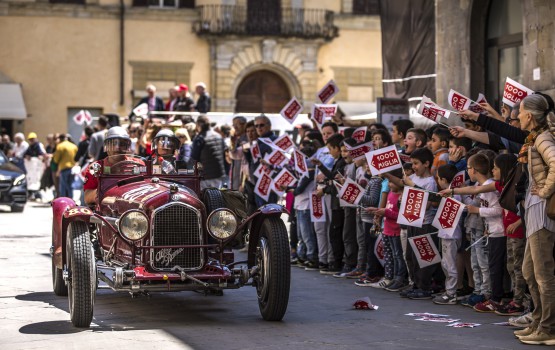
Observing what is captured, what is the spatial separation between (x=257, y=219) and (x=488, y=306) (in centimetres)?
226

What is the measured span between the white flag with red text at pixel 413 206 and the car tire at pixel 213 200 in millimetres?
1804

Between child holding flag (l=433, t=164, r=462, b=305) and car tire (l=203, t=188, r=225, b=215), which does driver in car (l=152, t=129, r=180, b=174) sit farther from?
child holding flag (l=433, t=164, r=462, b=305)

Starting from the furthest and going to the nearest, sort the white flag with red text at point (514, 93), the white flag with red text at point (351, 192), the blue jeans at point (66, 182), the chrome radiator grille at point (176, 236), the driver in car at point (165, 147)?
the blue jeans at point (66, 182), the white flag with red text at point (351, 192), the driver in car at point (165, 147), the white flag with red text at point (514, 93), the chrome radiator grille at point (176, 236)

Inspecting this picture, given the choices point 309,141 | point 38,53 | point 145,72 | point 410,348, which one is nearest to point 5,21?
point 38,53

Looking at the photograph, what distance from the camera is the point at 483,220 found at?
449 inches

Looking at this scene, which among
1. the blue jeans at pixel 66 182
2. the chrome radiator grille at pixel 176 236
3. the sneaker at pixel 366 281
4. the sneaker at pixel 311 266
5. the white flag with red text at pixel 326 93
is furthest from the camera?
the blue jeans at pixel 66 182

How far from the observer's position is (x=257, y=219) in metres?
10.8

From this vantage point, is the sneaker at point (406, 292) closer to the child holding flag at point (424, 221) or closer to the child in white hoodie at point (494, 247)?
the child holding flag at point (424, 221)

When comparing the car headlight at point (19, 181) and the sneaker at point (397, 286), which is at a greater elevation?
the car headlight at point (19, 181)

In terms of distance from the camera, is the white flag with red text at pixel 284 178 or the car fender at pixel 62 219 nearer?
the car fender at pixel 62 219

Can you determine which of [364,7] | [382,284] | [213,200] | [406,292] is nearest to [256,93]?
[364,7]

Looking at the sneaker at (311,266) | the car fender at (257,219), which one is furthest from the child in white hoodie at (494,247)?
the sneaker at (311,266)

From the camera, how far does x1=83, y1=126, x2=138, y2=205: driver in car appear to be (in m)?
12.0

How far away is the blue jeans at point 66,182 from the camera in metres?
27.6
